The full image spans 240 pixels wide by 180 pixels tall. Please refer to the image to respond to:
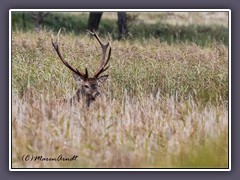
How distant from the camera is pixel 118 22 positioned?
987 centimetres

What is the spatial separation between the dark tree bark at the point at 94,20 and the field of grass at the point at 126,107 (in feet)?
0.59

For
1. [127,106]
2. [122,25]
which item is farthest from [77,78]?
[122,25]

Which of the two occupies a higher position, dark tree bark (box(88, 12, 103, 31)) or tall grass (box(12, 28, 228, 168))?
dark tree bark (box(88, 12, 103, 31))

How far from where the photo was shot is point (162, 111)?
30.2ft

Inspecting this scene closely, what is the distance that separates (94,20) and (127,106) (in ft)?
3.69

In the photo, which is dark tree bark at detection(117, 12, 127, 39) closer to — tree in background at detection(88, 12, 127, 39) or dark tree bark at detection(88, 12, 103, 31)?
tree in background at detection(88, 12, 127, 39)

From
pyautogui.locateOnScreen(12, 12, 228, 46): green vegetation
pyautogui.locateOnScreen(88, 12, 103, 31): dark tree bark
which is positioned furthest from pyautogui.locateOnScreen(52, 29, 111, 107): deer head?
pyautogui.locateOnScreen(12, 12, 228, 46): green vegetation

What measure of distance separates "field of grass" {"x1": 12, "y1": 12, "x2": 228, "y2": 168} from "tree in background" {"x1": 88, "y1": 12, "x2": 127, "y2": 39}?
0.58ft

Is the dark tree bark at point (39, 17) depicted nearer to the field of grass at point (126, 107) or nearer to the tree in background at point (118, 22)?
the field of grass at point (126, 107)

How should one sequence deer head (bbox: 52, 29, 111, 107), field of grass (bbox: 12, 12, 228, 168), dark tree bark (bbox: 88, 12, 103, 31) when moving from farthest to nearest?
dark tree bark (bbox: 88, 12, 103, 31), deer head (bbox: 52, 29, 111, 107), field of grass (bbox: 12, 12, 228, 168)

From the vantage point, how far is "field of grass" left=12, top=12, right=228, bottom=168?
8828 millimetres
